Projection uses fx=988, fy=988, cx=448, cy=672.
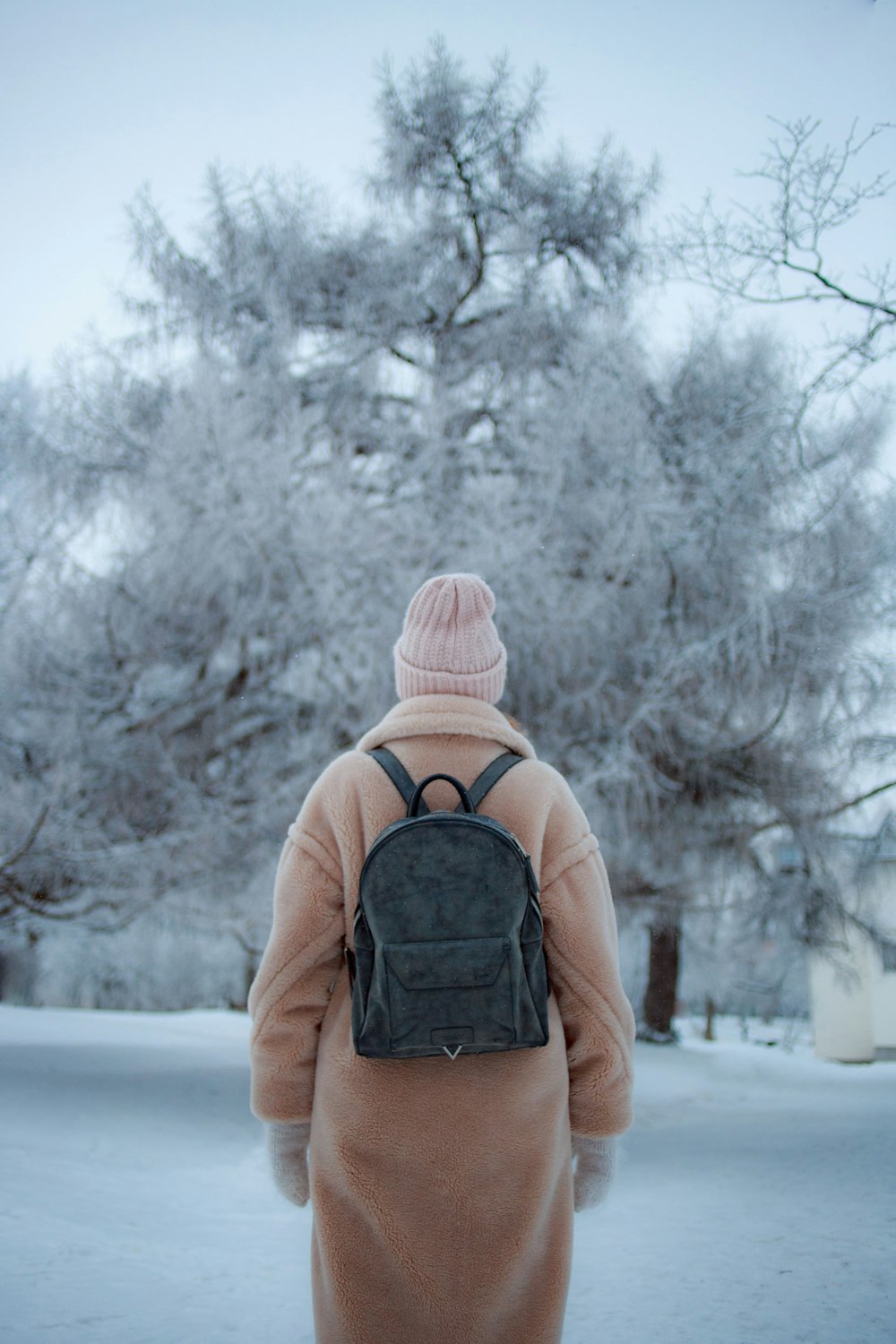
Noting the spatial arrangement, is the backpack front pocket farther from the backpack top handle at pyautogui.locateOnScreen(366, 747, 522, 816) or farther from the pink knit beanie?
the pink knit beanie

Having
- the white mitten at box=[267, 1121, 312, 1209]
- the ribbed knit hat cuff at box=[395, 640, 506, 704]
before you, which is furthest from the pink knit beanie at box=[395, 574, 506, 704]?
the white mitten at box=[267, 1121, 312, 1209]

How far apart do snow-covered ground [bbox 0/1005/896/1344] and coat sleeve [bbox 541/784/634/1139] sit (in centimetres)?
122

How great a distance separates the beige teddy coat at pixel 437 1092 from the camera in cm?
96

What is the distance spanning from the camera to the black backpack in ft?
3.07

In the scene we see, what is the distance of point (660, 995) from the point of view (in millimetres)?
9094

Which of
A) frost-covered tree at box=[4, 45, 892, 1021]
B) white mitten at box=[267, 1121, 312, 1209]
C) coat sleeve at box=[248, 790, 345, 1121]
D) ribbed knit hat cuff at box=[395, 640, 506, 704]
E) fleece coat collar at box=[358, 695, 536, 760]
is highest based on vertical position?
frost-covered tree at box=[4, 45, 892, 1021]

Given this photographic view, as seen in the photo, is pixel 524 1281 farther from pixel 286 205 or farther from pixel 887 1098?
pixel 286 205

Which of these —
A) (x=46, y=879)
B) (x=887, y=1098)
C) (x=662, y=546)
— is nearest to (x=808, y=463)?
(x=662, y=546)

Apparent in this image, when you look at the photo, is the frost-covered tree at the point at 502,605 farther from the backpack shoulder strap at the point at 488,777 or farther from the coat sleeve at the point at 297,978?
the coat sleeve at the point at 297,978

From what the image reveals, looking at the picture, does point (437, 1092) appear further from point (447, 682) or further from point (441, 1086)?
point (447, 682)

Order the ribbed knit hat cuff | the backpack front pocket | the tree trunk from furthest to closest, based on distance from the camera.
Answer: the tree trunk → the ribbed knit hat cuff → the backpack front pocket

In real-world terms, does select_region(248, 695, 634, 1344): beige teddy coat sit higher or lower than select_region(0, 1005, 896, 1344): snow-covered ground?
higher

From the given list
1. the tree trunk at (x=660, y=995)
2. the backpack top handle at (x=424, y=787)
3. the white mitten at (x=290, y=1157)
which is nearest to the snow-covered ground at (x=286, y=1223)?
the white mitten at (x=290, y=1157)

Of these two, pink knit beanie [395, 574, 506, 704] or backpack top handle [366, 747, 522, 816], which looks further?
pink knit beanie [395, 574, 506, 704]
